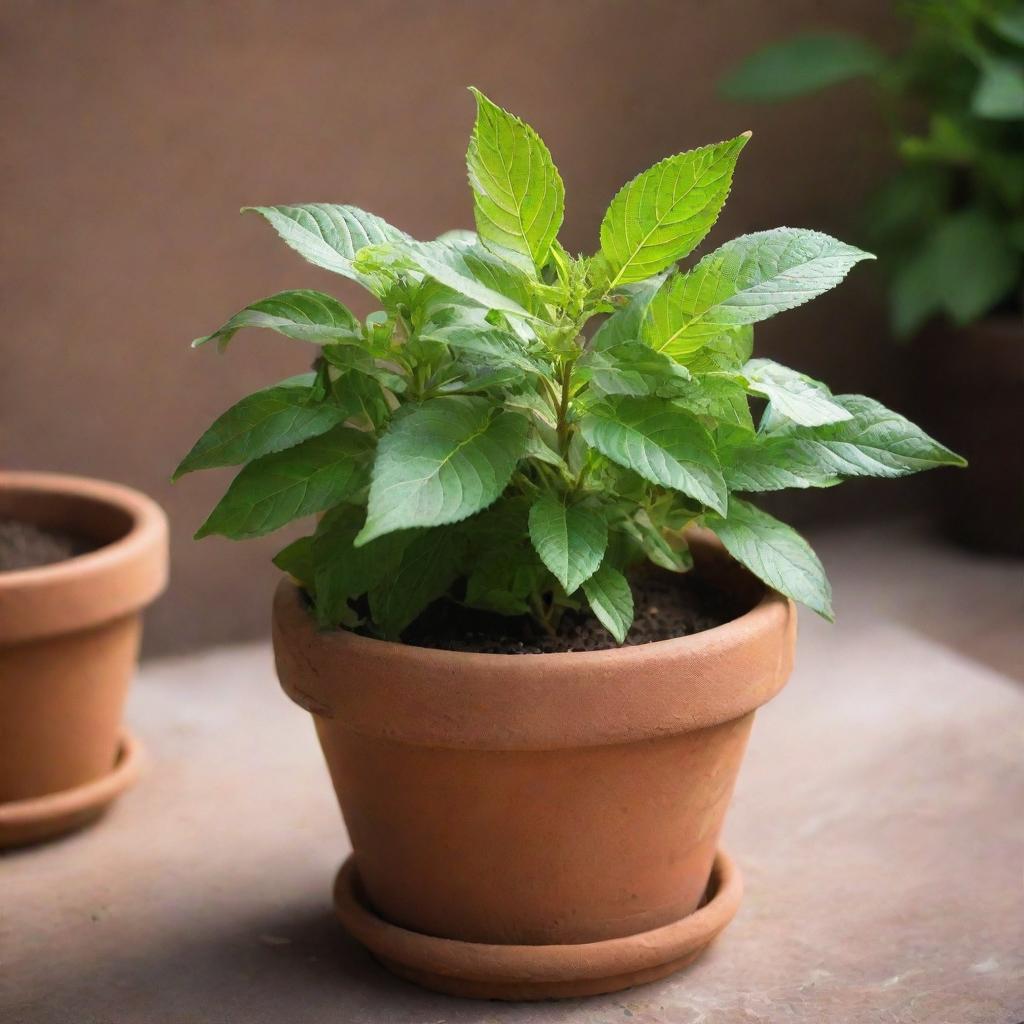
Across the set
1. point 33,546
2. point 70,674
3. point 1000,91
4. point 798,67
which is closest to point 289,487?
point 70,674

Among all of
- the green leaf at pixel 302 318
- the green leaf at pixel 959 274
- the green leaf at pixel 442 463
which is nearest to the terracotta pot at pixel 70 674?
the green leaf at pixel 302 318

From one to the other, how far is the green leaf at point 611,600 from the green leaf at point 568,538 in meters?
0.03

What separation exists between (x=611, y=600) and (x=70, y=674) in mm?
669

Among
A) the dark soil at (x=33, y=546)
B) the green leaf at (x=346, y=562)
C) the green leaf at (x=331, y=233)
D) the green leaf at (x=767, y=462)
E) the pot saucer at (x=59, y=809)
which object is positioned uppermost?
the green leaf at (x=331, y=233)

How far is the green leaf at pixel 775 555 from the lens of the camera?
1160 millimetres

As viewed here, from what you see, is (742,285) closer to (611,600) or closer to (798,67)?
(611,600)

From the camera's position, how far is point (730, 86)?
7.38 feet

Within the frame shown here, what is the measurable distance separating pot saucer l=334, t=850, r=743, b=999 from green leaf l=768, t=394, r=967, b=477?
1.34 ft

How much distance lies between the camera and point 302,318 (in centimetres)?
116

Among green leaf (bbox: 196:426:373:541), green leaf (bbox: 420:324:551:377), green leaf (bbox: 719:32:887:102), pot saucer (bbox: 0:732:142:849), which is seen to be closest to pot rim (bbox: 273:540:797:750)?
green leaf (bbox: 196:426:373:541)

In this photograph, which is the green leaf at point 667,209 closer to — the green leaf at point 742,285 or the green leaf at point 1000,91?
the green leaf at point 742,285

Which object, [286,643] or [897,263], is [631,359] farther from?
[897,263]

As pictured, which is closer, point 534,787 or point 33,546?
point 534,787

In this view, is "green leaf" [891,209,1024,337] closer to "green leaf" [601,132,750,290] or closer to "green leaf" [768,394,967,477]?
"green leaf" [768,394,967,477]
